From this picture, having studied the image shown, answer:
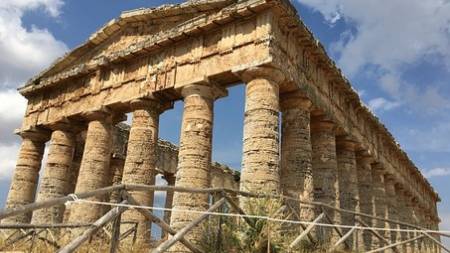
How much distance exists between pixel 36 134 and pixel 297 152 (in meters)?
11.0

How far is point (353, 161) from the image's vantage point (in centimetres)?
1736

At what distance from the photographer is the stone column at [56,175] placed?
51.8ft

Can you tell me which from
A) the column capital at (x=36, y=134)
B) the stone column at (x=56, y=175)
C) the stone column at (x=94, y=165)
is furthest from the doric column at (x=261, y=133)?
the column capital at (x=36, y=134)

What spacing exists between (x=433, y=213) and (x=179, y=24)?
94.8 feet

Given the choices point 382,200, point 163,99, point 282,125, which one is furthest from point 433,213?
point 163,99

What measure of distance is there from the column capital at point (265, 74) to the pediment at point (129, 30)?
258cm

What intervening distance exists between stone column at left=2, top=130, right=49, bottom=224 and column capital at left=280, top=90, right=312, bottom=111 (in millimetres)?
10248

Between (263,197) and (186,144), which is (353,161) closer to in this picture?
(186,144)

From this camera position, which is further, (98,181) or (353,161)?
(353,161)

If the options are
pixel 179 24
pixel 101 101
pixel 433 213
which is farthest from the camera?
pixel 433 213

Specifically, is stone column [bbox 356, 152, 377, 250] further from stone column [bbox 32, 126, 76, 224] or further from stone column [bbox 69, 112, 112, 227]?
stone column [bbox 32, 126, 76, 224]

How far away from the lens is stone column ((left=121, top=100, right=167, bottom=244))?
13.5 m

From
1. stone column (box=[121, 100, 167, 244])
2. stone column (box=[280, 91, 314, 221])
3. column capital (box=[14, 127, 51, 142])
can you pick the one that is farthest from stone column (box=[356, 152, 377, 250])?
column capital (box=[14, 127, 51, 142])

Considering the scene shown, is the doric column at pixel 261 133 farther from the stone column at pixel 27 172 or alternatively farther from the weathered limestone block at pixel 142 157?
the stone column at pixel 27 172
